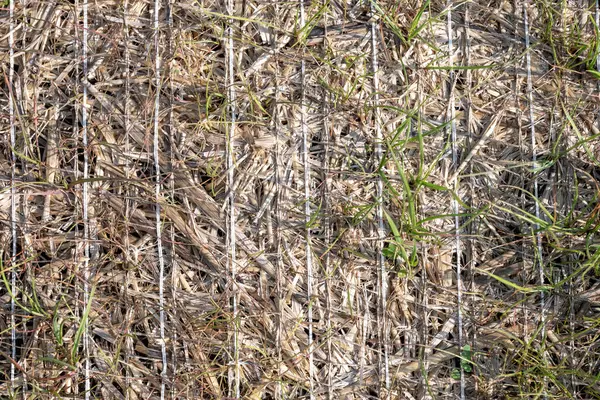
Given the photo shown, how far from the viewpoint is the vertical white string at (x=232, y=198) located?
1.42 m

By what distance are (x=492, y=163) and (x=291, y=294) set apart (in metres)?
0.63

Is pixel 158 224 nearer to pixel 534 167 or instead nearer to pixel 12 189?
pixel 12 189

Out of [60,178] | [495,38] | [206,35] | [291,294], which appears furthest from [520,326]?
[60,178]

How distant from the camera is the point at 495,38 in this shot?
1522mm

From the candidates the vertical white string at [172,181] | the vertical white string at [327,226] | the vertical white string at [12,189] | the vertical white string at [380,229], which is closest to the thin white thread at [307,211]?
the vertical white string at [327,226]

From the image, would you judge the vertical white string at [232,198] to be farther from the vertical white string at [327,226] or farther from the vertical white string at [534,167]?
the vertical white string at [534,167]

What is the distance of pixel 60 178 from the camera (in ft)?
4.78

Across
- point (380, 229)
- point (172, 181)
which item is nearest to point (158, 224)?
point (172, 181)

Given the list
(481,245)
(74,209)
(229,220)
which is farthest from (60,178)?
(481,245)

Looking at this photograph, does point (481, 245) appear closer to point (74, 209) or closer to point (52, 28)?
point (74, 209)

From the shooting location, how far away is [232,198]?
145 cm

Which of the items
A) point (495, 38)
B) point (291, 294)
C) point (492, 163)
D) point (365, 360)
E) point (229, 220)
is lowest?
point (365, 360)

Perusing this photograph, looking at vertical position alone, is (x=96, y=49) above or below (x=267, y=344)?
above

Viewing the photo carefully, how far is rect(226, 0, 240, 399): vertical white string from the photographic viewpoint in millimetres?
1416
